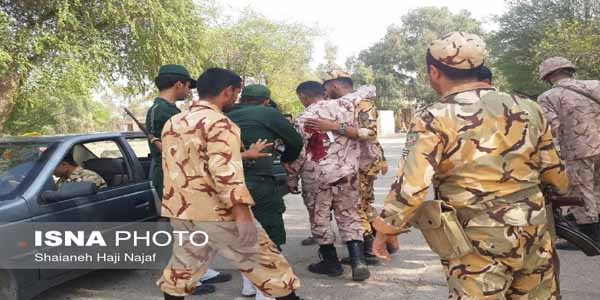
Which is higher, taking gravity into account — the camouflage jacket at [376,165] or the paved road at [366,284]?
the camouflage jacket at [376,165]

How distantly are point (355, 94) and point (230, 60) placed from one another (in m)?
25.9

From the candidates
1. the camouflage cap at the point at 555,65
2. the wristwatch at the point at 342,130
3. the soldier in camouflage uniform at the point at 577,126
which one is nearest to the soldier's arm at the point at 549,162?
the wristwatch at the point at 342,130

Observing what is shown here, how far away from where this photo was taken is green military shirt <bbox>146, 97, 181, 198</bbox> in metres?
3.49

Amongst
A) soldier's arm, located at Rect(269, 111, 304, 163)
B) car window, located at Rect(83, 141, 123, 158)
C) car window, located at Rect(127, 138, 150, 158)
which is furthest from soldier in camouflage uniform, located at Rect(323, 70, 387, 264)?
car window, located at Rect(83, 141, 123, 158)

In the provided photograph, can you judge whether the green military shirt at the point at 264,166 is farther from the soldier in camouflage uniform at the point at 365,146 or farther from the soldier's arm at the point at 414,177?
the soldier's arm at the point at 414,177

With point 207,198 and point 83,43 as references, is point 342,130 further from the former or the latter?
point 83,43

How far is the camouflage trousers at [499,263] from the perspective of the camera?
6.56 feet

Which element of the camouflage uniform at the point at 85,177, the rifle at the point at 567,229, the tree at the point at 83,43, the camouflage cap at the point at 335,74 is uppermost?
the tree at the point at 83,43

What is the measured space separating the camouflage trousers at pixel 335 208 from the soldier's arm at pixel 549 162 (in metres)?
1.84

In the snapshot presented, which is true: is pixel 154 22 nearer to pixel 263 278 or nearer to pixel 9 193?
pixel 9 193

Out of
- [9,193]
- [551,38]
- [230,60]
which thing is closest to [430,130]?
[9,193]

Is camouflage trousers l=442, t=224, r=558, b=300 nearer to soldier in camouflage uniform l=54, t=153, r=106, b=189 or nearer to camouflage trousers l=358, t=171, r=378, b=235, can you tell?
camouflage trousers l=358, t=171, r=378, b=235

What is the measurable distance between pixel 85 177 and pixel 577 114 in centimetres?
426

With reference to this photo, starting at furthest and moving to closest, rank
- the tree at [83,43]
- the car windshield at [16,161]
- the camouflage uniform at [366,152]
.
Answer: the tree at [83,43] < the camouflage uniform at [366,152] < the car windshield at [16,161]
